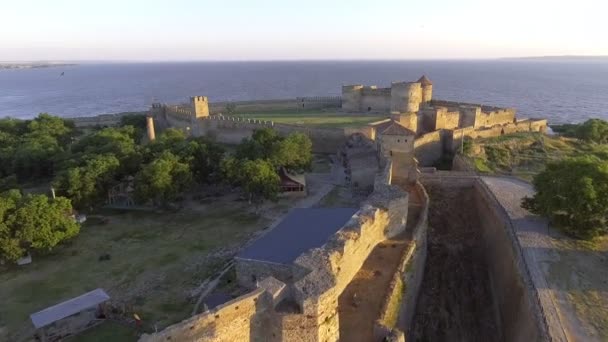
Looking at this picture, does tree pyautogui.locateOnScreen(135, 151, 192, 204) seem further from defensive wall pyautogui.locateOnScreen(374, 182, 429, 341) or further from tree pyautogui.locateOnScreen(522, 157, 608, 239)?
tree pyautogui.locateOnScreen(522, 157, 608, 239)

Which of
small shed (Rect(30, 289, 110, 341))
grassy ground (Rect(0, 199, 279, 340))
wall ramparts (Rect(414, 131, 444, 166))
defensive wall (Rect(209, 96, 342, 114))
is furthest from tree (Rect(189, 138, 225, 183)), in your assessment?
defensive wall (Rect(209, 96, 342, 114))

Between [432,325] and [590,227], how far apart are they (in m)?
8.48

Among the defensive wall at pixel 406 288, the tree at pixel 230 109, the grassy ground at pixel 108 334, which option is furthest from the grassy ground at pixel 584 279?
the tree at pixel 230 109

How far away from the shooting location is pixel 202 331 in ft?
34.1

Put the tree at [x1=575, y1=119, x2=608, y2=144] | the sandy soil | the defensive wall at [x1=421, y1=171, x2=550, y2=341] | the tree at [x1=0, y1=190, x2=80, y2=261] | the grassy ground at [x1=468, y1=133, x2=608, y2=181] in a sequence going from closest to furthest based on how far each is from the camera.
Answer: the defensive wall at [x1=421, y1=171, x2=550, y2=341]
the sandy soil
the tree at [x1=0, y1=190, x2=80, y2=261]
the grassy ground at [x1=468, y1=133, x2=608, y2=181]
the tree at [x1=575, y1=119, x2=608, y2=144]

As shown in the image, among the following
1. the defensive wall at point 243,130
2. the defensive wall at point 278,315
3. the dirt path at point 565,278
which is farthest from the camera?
the defensive wall at point 243,130

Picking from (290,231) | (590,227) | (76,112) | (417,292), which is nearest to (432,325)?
(417,292)

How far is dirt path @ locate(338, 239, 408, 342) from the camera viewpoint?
14328 mm

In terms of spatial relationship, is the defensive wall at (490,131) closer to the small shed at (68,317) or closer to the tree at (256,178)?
the tree at (256,178)

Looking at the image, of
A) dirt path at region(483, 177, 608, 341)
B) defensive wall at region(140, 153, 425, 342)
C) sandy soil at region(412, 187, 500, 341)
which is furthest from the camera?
sandy soil at region(412, 187, 500, 341)

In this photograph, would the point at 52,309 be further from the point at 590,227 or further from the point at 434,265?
the point at 590,227

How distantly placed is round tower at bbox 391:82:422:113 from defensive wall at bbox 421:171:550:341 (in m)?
20.9

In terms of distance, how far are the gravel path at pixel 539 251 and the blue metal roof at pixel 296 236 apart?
773 centimetres

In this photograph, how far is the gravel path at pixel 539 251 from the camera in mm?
13539
